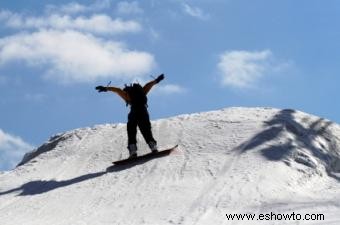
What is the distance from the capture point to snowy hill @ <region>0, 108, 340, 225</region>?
11.1m

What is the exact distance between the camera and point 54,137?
63.2ft

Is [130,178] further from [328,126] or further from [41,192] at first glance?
[328,126]

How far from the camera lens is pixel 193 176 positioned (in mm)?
13406

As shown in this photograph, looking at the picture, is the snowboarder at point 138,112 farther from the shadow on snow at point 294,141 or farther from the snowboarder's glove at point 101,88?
the shadow on snow at point 294,141

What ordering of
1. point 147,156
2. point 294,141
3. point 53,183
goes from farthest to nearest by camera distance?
1. point 147,156
2. point 294,141
3. point 53,183

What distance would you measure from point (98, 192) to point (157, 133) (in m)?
4.79

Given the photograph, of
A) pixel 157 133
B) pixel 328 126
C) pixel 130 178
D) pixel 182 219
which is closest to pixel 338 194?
pixel 182 219

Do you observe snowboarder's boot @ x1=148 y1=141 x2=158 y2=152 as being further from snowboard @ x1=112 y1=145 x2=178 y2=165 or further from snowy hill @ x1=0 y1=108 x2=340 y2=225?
snowy hill @ x1=0 y1=108 x2=340 y2=225

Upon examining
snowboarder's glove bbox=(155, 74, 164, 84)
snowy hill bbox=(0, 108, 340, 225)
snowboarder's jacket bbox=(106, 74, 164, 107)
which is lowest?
snowy hill bbox=(0, 108, 340, 225)

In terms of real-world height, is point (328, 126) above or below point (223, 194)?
above

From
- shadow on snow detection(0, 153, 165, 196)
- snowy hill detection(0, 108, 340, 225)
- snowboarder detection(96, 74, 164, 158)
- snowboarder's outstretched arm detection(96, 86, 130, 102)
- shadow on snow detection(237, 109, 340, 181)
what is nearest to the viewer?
snowy hill detection(0, 108, 340, 225)

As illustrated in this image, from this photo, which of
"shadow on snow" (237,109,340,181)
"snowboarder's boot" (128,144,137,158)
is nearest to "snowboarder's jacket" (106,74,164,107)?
"snowboarder's boot" (128,144,137,158)

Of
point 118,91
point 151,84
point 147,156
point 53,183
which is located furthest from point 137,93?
point 53,183

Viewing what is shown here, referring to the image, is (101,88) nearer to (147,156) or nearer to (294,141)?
(147,156)
